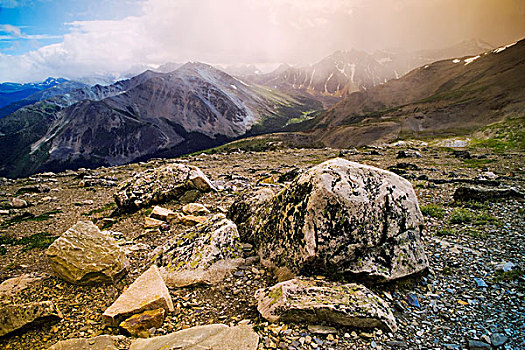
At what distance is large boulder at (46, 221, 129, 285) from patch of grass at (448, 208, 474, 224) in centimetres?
1712

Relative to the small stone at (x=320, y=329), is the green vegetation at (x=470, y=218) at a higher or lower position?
higher

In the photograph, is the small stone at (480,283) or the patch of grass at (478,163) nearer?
the small stone at (480,283)

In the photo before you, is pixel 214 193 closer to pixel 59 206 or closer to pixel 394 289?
pixel 394 289

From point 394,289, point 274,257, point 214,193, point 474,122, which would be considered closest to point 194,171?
point 214,193

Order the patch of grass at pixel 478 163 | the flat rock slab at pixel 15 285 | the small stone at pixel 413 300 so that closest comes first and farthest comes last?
the small stone at pixel 413 300, the flat rock slab at pixel 15 285, the patch of grass at pixel 478 163

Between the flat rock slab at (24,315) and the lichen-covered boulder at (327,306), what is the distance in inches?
261

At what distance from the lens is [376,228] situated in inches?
358

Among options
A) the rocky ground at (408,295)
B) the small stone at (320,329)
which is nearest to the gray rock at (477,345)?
the rocky ground at (408,295)

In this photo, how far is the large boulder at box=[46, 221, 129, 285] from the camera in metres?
9.98

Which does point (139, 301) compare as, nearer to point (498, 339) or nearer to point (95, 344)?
point (95, 344)

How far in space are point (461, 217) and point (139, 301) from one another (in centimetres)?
1647

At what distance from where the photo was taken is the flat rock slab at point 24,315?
290 inches

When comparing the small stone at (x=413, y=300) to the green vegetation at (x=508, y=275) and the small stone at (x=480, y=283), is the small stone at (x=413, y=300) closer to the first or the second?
the small stone at (x=480, y=283)

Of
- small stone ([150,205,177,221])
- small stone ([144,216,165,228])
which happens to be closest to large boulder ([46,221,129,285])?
small stone ([144,216,165,228])
